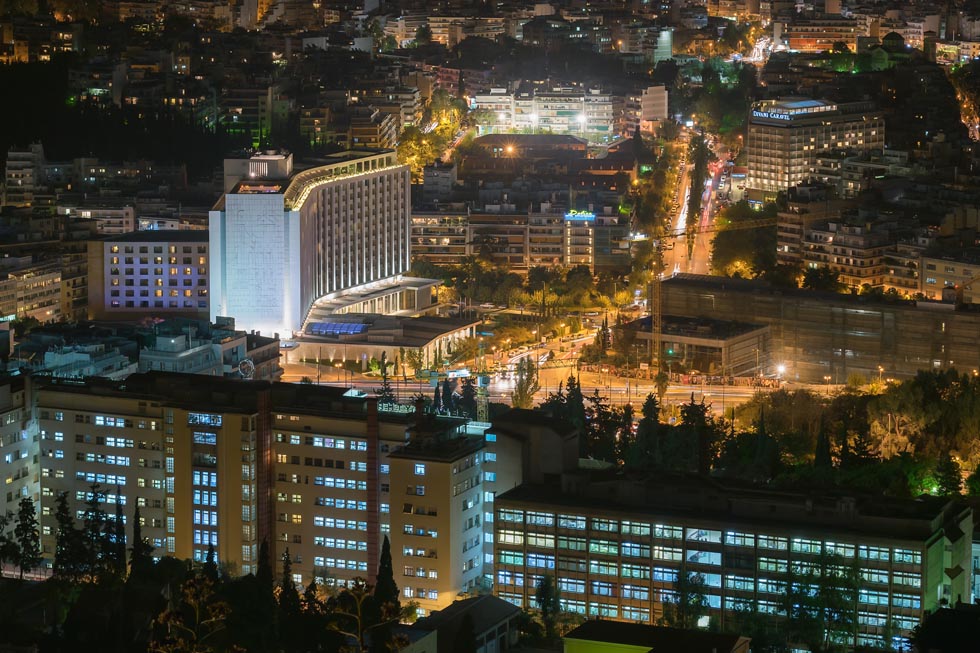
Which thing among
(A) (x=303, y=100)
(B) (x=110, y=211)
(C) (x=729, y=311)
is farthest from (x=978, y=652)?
(A) (x=303, y=100)

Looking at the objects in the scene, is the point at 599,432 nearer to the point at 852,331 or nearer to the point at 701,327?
the point at 701,327


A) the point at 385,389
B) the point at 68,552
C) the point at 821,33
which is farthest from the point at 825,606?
the point at 821,33

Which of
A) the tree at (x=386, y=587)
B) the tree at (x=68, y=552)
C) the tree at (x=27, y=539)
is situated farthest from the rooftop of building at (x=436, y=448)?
the tree at (x=27, y=539)

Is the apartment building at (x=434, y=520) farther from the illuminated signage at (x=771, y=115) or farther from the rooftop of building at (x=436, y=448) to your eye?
the illuminated signage at (x=771, y=115)

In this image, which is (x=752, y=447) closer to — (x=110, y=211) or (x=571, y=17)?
(x=110, y=211)

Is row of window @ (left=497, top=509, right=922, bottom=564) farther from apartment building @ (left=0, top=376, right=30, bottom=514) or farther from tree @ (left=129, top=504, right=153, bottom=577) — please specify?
apartment building @ (left=0, top=376, right=30, bottom=514)

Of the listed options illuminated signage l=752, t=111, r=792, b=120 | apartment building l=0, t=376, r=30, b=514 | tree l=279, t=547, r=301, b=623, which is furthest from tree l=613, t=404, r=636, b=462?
illuminated signage l=752, t=111, r=792, b=120
